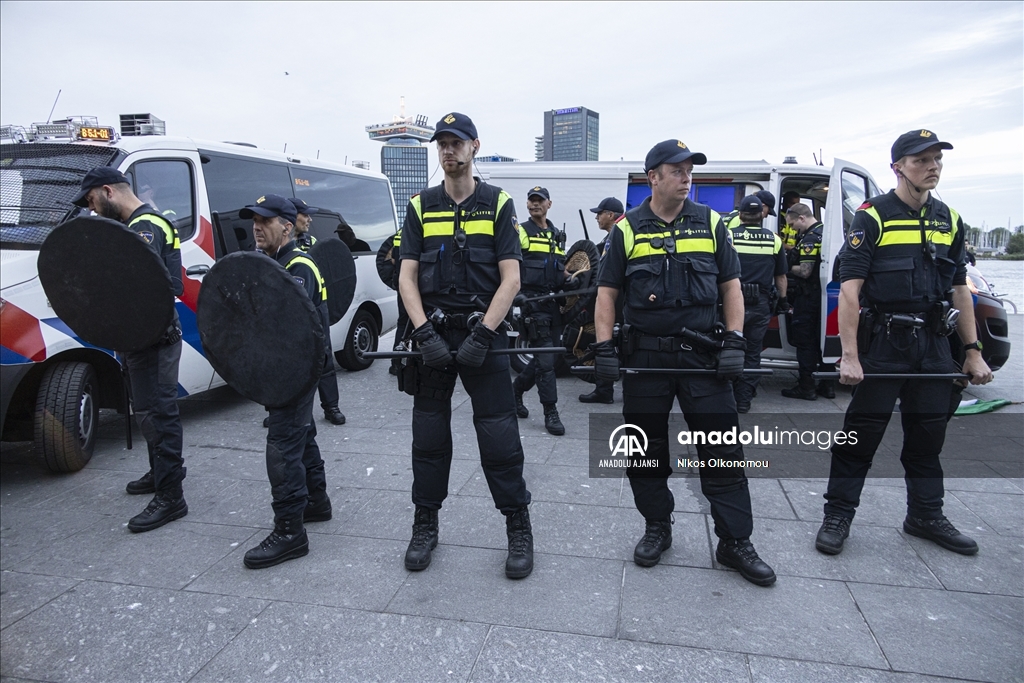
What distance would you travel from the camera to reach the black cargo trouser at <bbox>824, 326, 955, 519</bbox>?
3.36 meters

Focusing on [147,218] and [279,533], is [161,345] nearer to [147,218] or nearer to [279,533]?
[147,218]

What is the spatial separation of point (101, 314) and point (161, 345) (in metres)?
0.36

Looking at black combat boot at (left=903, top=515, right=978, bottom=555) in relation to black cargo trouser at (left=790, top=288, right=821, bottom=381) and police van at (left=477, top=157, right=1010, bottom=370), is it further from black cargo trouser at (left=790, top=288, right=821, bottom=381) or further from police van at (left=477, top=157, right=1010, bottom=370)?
black cargo trouser at (left=790, top=288, right=821, bottom=381)

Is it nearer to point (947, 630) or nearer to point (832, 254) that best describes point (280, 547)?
point (947, 630)

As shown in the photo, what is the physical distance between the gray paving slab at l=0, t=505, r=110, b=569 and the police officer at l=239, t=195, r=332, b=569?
1244 millimetres

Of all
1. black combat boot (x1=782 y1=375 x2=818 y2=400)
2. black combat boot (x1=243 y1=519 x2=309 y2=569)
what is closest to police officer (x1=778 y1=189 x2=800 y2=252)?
black combat boot (x1=782 y1=375 x2=818 y2=400)

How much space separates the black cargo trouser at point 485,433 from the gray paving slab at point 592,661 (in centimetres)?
77

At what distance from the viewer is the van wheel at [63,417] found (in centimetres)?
450

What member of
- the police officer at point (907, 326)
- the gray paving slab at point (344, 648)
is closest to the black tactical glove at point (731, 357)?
the police officer at point (907, 326)

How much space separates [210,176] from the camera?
6379mm

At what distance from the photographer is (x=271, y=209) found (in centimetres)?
356

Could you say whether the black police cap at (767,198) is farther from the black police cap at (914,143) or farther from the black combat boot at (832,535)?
the black combat boot at (832,535)

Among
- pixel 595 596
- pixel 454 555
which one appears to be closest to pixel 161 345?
pixel 454 555

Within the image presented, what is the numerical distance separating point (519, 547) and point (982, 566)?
2.28m
